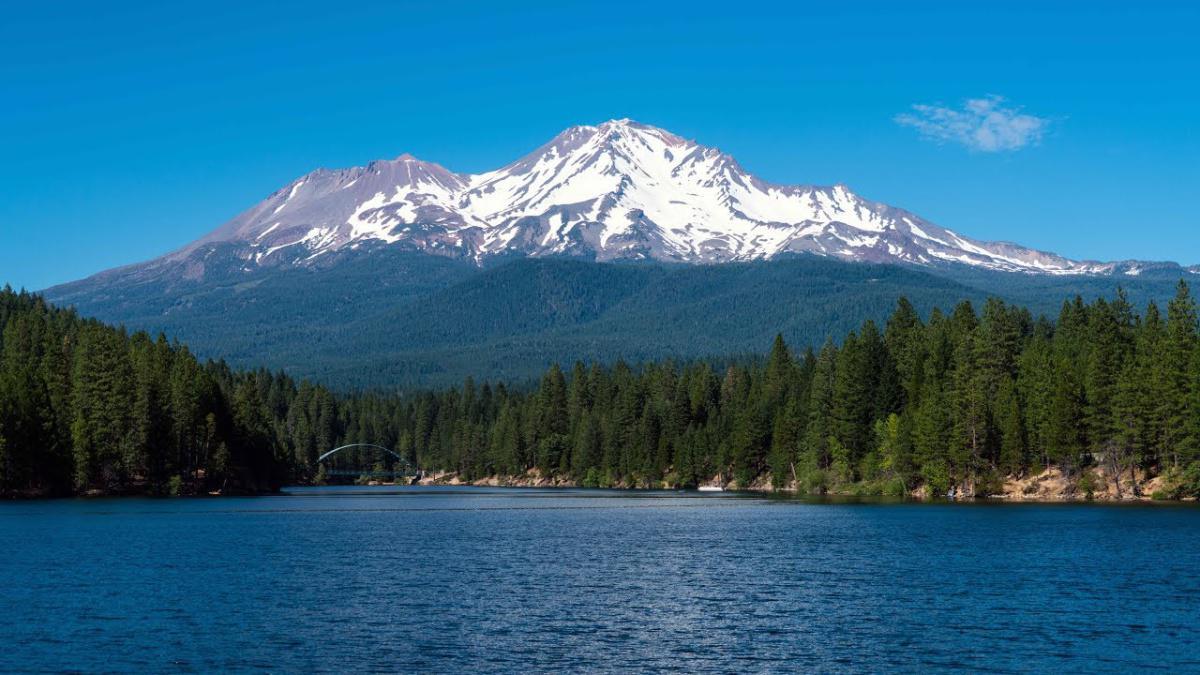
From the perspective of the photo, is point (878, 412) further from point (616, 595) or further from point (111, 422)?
point (616, 595)

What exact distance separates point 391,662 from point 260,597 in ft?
56.9

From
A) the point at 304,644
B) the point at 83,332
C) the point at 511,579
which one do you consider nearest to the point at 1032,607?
the point at 511,579

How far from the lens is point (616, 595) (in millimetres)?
57812

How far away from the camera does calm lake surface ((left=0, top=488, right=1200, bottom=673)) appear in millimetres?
43281

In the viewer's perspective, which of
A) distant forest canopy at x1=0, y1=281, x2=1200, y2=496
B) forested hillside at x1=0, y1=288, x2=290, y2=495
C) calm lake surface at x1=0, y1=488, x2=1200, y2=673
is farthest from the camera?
forested hillside at x1=0, y1=288, x2=290, y2=495

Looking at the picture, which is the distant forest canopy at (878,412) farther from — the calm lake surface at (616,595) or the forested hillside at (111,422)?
the calm lake surface at (616,595)

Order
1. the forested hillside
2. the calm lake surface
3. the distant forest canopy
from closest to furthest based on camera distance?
the calm lake surface, the distant forest canopy, the forested hillside

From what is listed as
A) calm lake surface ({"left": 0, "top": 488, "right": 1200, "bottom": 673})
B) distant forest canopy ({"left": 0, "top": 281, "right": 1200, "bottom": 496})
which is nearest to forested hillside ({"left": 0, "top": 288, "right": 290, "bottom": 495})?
distant forest canopy ({"left": 0, "top": 281, "right": 1200, "bottom": 496})

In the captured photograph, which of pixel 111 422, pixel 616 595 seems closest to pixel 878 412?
pixel 111 422

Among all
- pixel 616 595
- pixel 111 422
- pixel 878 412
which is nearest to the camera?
pixel 616 595

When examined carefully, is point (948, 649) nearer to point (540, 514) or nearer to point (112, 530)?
point (112, 530)

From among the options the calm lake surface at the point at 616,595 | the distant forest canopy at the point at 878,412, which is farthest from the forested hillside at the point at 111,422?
the calm lake surface at the point at 616,595

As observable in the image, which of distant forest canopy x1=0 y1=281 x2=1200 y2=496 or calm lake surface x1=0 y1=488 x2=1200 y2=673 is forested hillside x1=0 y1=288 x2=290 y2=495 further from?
calm lake surface x1=0 y1=488 x2=1200 y2=673

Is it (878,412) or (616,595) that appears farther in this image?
(878,412)
